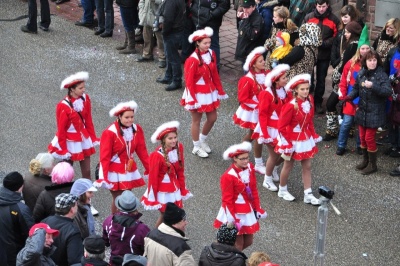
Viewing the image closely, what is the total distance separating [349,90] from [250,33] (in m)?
2.49

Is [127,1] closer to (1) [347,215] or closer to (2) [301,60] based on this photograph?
(2) [301,60]

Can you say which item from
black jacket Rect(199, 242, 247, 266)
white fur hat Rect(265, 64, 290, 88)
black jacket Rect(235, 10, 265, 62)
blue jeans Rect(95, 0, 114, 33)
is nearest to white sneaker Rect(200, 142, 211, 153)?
white fur hat Rect(265, 64, 290, 88)

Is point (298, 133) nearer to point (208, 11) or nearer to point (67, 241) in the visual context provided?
point (67, 241)

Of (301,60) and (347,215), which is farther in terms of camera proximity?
(301,60)

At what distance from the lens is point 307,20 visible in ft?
40.5

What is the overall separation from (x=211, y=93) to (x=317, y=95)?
212cm

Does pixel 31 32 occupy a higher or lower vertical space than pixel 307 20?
lower

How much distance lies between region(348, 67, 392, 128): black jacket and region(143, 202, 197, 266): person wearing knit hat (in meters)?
4.03

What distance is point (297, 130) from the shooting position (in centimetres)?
985

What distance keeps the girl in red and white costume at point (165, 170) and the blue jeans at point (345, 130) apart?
9.60ft

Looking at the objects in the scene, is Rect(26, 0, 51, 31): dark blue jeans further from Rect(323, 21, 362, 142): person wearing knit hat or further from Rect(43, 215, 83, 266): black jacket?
Rect(43, 215, 83, 266): black jacket

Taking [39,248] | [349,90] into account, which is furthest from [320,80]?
[39,248]

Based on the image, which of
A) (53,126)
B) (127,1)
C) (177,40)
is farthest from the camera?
(127,1)

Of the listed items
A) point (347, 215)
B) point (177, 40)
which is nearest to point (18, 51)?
point (177, 40)
